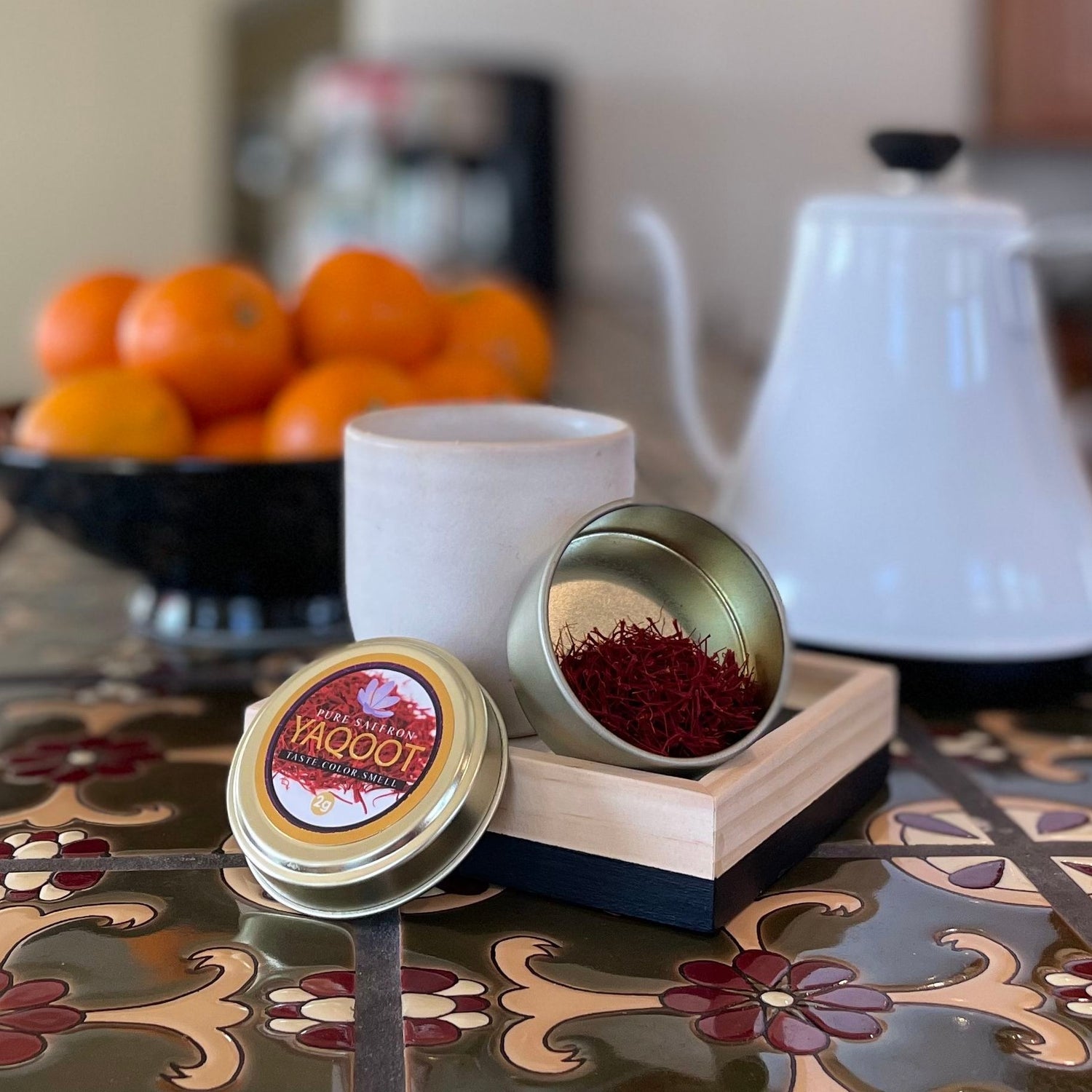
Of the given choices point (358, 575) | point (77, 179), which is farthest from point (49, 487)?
point (77, 179)

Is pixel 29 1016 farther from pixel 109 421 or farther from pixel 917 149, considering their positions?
pixel 917 149

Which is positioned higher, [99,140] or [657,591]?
[99,140]

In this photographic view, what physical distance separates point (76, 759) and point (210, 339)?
0.26 m

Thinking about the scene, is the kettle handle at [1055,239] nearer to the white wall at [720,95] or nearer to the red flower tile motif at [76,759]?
the red flower tile motif at [76,759]

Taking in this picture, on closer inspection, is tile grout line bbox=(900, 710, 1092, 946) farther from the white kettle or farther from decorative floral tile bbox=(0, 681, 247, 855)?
decorative floral tile bbox=(0, 681, 247, 855)

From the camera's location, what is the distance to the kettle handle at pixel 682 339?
78cm

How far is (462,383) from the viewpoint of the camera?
31.4 inches

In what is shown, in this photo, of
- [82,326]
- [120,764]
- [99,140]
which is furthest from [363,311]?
[99,140]

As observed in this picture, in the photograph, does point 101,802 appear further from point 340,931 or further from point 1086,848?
point 1086,848

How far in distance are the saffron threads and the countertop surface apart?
62 millimetres

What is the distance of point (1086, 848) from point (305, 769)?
0.99 ft

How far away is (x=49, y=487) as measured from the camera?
27.9 inches

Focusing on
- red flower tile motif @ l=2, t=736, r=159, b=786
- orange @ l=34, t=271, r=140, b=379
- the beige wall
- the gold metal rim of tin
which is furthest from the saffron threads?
the beige wall

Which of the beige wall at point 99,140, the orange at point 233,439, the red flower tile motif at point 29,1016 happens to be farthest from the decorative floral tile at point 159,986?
the beige wall at point 99,140
